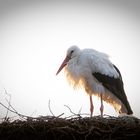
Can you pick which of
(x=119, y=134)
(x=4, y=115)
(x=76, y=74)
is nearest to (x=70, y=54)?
(x=76, y=74)

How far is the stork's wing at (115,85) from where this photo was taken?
13.0ft

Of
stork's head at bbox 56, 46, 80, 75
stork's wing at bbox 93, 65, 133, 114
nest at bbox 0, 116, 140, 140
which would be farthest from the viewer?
stork's head at bbox 56, 46, 80, 75

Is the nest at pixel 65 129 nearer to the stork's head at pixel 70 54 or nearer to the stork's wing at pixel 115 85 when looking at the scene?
the stork's wing at pixel 115 85

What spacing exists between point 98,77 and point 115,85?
0.16 metres

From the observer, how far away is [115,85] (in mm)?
4027

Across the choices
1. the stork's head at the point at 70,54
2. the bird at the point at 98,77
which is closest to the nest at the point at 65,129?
the bird at the point at 98,77

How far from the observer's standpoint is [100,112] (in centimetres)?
409

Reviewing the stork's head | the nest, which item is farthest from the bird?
the nest

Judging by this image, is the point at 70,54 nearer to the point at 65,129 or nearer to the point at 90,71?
the point at 90,71

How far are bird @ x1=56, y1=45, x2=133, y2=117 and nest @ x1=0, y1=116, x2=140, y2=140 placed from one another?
30.0 inches

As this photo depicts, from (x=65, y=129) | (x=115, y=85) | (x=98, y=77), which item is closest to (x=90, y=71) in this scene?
(x=98, y=77)

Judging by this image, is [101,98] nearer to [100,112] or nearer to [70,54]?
[100,112]

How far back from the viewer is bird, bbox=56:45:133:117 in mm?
3967

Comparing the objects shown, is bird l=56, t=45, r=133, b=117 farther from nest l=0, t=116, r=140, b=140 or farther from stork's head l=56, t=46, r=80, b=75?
nest l=0, t=116, r=140, b=140
